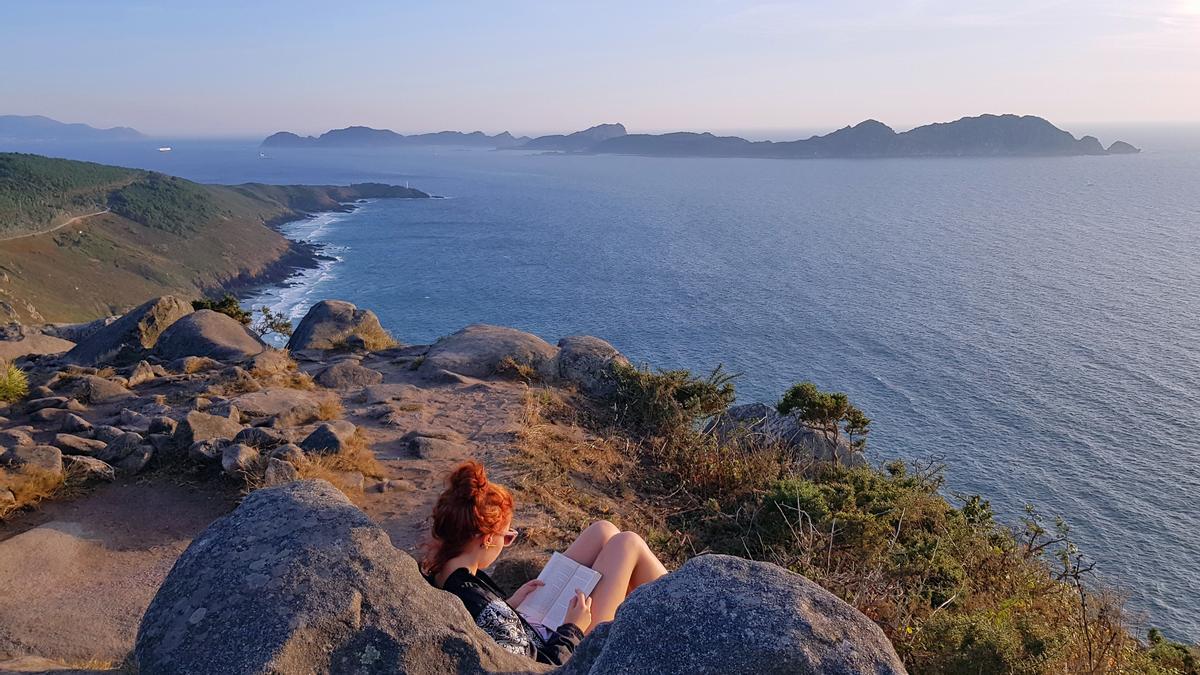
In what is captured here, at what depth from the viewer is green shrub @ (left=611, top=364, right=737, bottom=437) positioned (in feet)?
37.1

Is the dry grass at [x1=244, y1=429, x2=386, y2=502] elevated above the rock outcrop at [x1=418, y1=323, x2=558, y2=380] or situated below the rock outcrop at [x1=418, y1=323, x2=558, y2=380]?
above

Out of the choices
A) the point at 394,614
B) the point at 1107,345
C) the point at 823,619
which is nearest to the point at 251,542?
the point at 394,614

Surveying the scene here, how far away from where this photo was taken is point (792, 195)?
400 ft

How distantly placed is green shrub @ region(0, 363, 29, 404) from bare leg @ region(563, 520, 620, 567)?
30.0 ft

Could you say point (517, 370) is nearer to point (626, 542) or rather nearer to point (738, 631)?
point (626, 542)

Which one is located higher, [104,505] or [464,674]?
[464,674]

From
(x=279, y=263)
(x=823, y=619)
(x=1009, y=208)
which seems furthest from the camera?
(x=1009, y=208)

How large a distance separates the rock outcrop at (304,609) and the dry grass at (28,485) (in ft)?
15.6

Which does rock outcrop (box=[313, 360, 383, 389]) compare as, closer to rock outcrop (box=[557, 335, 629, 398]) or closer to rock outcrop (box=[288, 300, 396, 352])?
rock outcrop (box=[288, 300, 396, 352])

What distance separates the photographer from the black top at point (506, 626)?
4.19m

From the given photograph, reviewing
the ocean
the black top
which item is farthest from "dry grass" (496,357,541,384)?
the ocean

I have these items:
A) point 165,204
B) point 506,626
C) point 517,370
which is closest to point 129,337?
point 517,370

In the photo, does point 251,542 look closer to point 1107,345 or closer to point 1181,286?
point 1107,345

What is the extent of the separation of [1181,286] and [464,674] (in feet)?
217
